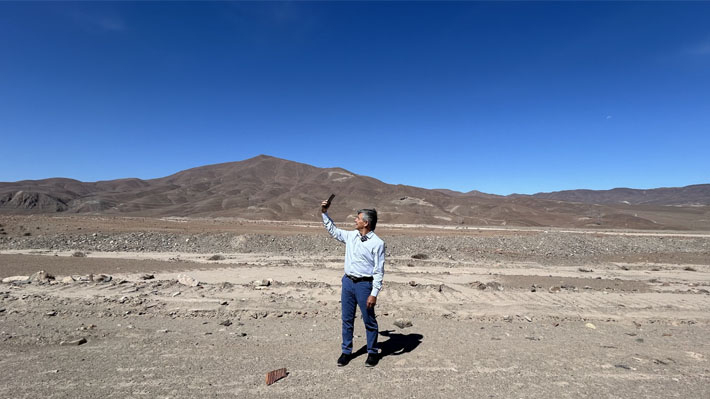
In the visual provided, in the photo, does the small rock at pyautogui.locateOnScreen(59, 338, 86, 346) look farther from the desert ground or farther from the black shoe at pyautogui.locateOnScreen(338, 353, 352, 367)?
the black shoe at pyautogui.locateOnScreen(338, 353, 352, 367)

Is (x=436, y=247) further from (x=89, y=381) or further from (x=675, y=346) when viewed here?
(x=89, y=381)

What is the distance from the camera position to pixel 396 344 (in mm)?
6109

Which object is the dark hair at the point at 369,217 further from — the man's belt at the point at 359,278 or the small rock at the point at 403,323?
the small rock at the point at 403,323

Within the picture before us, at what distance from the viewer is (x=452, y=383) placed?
460 centimetres

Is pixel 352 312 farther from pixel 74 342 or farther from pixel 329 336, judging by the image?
pixel 74 342

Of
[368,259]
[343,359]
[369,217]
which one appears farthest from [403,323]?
[369,217]

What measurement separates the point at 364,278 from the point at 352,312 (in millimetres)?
623

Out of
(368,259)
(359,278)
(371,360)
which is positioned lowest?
(371,360)

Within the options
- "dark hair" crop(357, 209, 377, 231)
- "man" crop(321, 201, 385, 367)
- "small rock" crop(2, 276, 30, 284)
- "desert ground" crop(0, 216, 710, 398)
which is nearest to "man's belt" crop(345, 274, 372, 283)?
"man" crop(321, 201, 385, 367)

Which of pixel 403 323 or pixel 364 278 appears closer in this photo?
pixel 364 278

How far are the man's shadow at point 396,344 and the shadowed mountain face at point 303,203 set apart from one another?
2459 inches

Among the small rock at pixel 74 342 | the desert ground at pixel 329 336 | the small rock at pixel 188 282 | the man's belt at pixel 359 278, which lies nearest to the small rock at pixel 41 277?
the desert ground at pixel 329 336

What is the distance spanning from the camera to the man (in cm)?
500

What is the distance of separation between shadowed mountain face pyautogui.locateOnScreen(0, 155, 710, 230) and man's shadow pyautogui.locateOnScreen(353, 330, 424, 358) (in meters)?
62.4
